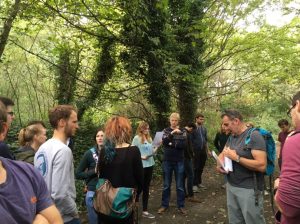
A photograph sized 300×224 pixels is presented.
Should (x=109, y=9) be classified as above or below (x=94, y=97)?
above

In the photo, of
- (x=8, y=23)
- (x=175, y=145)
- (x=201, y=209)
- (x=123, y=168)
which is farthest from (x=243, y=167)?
(x=8, y=23)

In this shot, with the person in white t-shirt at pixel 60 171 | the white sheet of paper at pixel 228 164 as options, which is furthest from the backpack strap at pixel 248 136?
the person in white t-shirt at pixel 60 171

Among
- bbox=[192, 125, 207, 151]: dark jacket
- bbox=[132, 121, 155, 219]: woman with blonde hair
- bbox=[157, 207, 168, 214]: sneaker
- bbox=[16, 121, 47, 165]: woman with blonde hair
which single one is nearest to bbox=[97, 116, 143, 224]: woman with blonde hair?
bbox=[16, 121, 47, 165]: woman with blonde hair

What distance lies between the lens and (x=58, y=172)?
9.98ft

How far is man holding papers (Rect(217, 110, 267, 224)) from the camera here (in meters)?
3.88

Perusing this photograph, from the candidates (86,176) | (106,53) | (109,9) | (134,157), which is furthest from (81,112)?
(134,157)

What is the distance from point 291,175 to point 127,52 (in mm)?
9823

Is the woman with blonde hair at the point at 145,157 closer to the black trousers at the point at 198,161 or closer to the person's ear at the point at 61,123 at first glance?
the black trousers at the point at 198,161

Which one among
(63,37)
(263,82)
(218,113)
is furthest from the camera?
(263,82)

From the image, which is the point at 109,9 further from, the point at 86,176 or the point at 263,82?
the point at 263,82

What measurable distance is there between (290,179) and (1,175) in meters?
1.78

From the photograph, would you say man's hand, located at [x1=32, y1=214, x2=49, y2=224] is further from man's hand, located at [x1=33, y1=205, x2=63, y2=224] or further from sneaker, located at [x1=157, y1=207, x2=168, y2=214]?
sneaker, located at [x1=157, y1=207, x2=168, y2=214]

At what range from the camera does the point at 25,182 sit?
1.70 m

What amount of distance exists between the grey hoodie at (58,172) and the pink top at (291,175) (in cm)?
189
